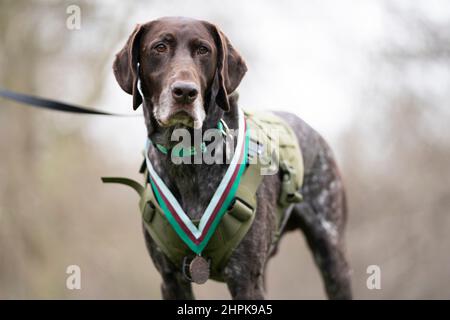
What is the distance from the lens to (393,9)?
10.8m

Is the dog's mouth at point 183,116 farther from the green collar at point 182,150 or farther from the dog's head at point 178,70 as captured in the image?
the green collar at point 182,150

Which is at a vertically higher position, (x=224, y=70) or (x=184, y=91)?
(x=224, y=70)

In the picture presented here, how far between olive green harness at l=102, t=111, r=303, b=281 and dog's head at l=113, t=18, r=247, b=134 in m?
0.47

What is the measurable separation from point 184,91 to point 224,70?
43 centimetres

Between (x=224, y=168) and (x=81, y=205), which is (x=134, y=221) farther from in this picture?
(x=224, y=168)

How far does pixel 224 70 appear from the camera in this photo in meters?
3.67

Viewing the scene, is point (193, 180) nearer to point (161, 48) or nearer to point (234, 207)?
point (234, 207)

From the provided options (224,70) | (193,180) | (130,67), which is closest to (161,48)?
(130,67)

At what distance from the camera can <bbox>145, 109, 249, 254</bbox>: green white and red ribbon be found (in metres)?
3.75

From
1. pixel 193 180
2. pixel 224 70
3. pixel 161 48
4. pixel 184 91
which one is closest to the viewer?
pixel 184 91

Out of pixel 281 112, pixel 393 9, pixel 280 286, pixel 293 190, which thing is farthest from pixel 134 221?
pixel 293 190

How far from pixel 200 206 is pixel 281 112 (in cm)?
170

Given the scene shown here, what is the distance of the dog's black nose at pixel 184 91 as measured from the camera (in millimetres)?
3307

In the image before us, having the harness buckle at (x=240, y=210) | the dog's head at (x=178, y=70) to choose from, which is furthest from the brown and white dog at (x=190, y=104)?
the harness buckle at (x=240, y=210)
